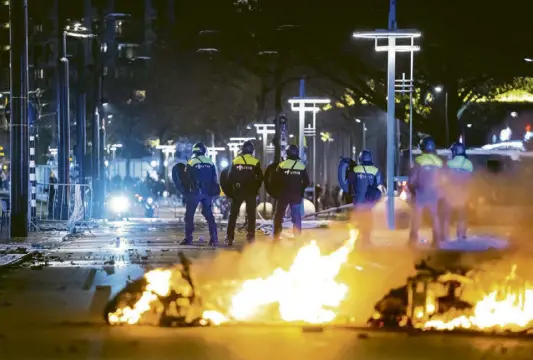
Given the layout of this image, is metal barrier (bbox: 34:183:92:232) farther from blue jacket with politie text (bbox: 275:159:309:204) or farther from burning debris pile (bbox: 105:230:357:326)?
burning debris pile (bbox: 105:230:357:326)

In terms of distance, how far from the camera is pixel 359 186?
19109 millimetres

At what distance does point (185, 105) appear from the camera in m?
66.1

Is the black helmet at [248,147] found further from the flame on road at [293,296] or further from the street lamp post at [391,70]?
the flame on road at [293,296]

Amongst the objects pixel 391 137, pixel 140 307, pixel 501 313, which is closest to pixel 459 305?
A: pixel 501 313

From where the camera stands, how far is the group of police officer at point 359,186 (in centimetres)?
1811

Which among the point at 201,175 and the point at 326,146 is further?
the point at 326,146

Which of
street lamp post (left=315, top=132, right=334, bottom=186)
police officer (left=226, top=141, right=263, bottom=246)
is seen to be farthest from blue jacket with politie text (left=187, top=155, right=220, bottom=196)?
street lamp post (left=315, top=132, right=334, bottom=186)

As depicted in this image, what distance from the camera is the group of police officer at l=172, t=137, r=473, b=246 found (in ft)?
59.4

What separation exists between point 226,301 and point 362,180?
823cm

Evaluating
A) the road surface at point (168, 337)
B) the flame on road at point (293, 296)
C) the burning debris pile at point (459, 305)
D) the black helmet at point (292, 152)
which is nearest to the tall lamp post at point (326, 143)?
the black helmet at point (292, 152)

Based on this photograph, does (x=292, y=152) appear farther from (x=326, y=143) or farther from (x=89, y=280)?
(x=326, y=143)

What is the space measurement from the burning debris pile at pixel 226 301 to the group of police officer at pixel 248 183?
7.28 meters

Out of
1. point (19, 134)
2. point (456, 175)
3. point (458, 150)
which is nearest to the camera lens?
point (456, 175)

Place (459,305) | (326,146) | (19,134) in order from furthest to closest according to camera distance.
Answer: (326,146) < (19,134) < (459,305)
